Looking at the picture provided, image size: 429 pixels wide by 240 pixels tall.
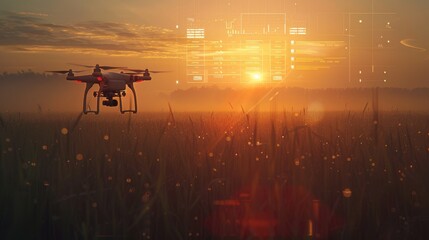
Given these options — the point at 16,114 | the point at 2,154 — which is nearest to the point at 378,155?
the point at 2,154

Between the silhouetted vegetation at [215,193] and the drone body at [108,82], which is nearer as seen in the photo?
the silhouetted vegetation at [215,193]

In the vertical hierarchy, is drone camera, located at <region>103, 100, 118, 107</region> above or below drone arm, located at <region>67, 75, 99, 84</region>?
below

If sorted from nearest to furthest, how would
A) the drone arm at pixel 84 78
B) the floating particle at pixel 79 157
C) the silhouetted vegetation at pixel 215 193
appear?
the silhouetted vegetation at pixel 215 193, the floating particle at pixel 79 157, the drone arm at pixel 84 78

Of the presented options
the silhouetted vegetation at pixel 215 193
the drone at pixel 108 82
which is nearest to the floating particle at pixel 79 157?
the silhouetted vegetation at pixel 215 193

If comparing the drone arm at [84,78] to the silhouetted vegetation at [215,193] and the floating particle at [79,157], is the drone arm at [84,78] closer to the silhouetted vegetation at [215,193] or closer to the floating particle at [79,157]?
the silhouetted vegetation at [215,193]

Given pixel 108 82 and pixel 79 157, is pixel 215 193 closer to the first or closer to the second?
pixel 79 157

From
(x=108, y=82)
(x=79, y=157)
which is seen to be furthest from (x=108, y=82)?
(x=79, y=157)

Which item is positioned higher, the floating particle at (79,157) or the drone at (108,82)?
the drone at (108,82)

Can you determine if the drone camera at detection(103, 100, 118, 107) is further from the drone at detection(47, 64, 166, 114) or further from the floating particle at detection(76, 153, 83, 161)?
the floating particle at detection(76, 153, 83, 161)

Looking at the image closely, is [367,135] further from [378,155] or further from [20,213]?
[20,213]

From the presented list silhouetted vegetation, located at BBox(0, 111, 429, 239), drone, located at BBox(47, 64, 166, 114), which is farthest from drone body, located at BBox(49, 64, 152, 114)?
silhouetted vegetation, located at BBox(0, 111, 429, 239)

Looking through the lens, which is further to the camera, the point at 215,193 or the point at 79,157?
the point at 79,157
